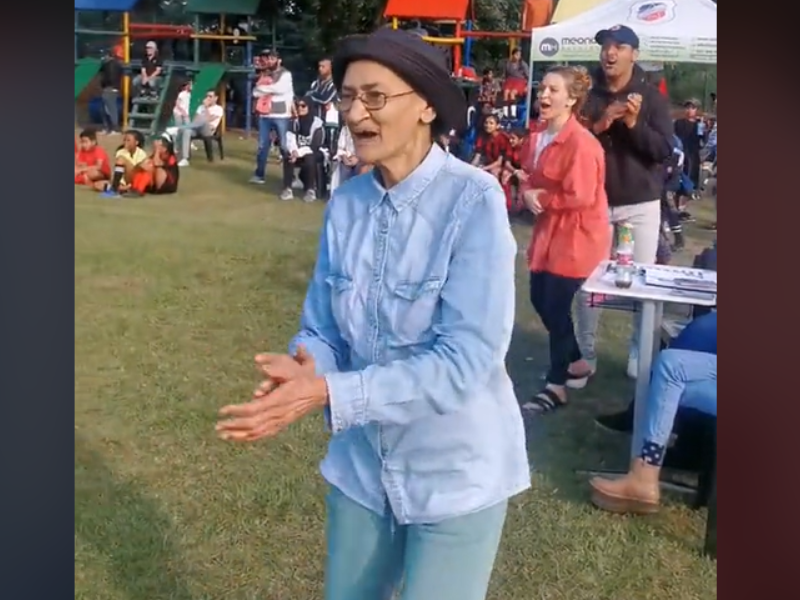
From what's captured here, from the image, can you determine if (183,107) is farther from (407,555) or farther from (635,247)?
(407,555)

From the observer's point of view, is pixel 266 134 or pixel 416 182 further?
pixel 266 134

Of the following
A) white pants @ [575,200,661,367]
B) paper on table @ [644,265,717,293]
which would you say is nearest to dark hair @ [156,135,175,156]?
white pants @ [575,200,661,367]

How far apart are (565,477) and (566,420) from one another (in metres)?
0.12

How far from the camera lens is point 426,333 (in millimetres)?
1756

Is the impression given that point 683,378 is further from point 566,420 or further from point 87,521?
point 87,521

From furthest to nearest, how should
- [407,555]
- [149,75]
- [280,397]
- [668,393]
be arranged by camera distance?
1. [149,75]
2. [668,393]
3. [407,555]
4. [280,397]

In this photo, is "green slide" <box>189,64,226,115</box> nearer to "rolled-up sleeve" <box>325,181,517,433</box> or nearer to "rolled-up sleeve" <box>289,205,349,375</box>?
"rolled-up sleeve" <box>289,205,349,375</box>

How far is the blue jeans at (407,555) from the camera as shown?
1676 millimetres

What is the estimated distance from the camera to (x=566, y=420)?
216 cm

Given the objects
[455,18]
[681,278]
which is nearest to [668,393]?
[681,278]

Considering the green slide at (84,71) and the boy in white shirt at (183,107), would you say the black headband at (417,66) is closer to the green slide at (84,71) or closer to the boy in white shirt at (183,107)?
the boy in white shirt at (183,107)

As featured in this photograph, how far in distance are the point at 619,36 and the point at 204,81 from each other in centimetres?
90
